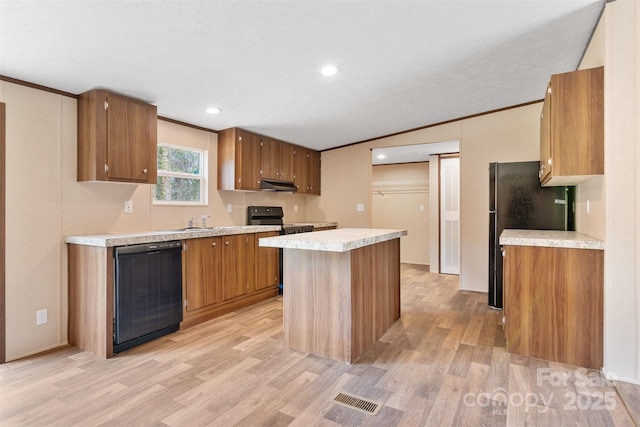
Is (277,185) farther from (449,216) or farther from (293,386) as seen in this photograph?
(293,386)

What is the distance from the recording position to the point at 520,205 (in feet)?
12.4

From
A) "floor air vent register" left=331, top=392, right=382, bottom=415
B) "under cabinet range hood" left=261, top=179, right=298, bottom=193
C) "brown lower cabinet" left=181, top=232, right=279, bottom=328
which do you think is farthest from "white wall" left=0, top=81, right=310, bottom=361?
"floor air vent register" left=331, top=392, right=382, bottom=415

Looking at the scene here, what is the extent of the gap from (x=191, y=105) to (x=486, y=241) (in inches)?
161

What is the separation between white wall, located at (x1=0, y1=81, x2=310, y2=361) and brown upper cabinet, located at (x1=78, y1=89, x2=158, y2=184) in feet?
0.44

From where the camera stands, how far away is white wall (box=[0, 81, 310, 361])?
104 inches

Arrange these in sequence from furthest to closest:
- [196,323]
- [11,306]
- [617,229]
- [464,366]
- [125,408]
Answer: [196,323], [11,306], [464,366], [617,229], [125,408]

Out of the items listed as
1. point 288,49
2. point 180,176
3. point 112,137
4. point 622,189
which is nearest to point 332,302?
point 288,49

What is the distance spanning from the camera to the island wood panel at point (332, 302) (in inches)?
99.6

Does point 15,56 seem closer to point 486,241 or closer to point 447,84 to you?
point 447,84

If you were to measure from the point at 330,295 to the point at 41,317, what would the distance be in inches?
92.4

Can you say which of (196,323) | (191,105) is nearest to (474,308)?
(196,323)

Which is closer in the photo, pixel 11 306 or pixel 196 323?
pixel 11 306

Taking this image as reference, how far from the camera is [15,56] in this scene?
2.30m

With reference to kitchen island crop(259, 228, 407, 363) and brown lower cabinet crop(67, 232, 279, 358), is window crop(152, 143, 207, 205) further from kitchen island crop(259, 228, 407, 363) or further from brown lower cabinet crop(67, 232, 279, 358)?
kitchen island crop(259, 228, 407, 363)
